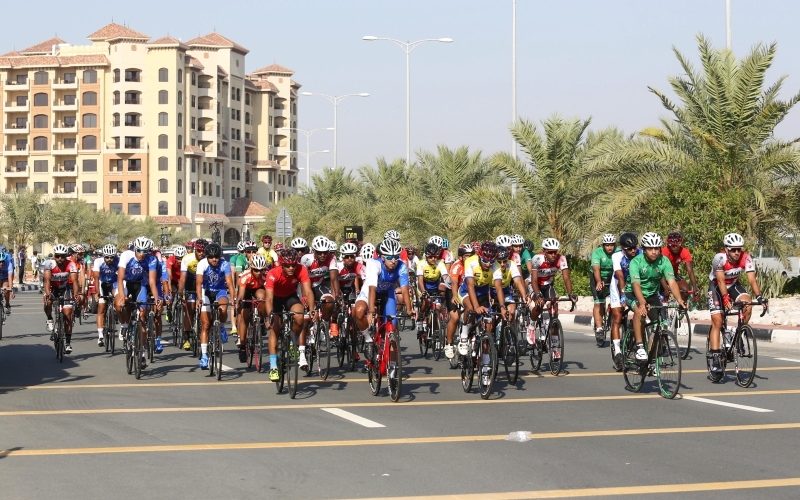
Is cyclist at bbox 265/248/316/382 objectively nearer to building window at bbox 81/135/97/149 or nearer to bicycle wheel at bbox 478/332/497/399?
bicycle wheel at bbox 478/332/497/399

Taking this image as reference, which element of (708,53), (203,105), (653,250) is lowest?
(653,250)

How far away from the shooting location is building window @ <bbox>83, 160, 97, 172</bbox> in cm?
13075

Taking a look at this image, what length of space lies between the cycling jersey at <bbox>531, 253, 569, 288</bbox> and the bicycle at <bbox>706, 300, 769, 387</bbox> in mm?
3329

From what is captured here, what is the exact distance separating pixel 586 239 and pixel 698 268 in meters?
5.89

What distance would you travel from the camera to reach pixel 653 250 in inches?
569

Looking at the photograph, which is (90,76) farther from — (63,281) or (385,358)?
(385,358)

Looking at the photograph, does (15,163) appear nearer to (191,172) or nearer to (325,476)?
(191,172)

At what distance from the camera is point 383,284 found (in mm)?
14625

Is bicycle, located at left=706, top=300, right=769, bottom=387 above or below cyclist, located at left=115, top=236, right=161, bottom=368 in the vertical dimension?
below

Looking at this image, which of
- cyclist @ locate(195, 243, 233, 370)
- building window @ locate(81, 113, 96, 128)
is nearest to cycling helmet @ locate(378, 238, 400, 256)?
cyclist @ locate(195, 243, 233, 370)

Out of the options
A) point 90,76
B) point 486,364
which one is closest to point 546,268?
point 486,364

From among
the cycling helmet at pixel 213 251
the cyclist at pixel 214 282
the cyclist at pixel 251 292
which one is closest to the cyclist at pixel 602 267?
the cyclist at pixel 251 292

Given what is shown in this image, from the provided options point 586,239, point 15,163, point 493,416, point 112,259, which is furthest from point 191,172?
point 493,416

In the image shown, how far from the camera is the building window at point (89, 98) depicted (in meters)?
130
